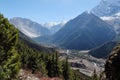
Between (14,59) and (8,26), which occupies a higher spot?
(8,26)

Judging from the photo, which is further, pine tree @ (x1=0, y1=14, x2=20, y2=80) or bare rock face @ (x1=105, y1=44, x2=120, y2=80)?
pine tree @ (x1=0, y1=14, x2=20, y2=80)

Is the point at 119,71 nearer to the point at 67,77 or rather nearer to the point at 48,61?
the point at 48,61

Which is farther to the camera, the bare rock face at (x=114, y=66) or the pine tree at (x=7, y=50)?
the pine tree at (x=7, y=50)

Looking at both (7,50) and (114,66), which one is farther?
(7,50)

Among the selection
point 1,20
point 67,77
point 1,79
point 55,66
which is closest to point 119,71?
point 1,79

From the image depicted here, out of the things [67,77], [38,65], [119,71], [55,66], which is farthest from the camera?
[67,77]

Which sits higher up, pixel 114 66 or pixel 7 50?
pixel 7 50

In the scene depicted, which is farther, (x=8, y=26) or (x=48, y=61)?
(x=48, y=61)

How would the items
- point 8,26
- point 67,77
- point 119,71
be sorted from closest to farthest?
point 119,71 < point 8,26 < point 67,77
